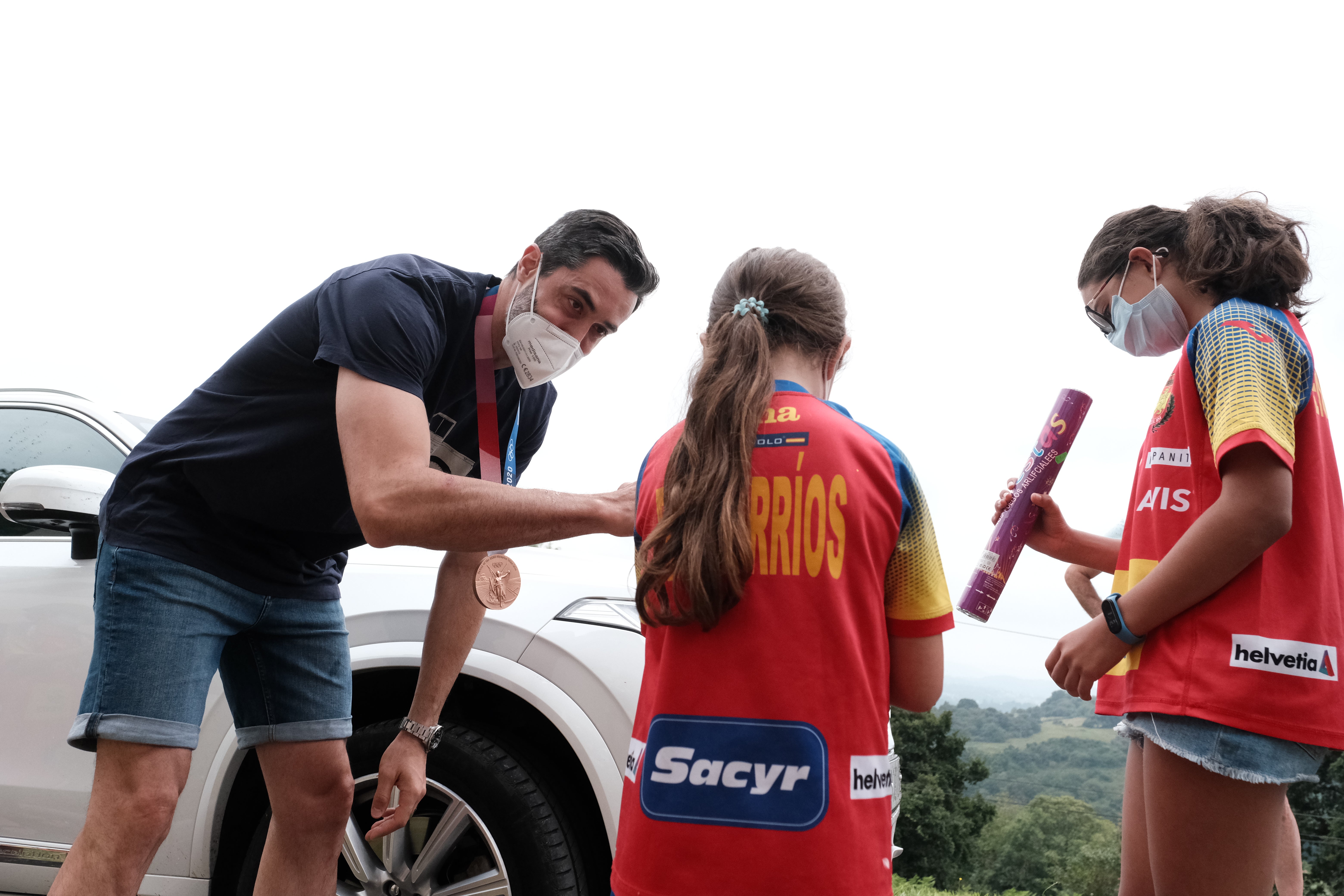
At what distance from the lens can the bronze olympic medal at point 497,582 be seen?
7.42ft

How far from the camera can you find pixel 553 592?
257 cm

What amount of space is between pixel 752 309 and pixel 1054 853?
17.0 feet

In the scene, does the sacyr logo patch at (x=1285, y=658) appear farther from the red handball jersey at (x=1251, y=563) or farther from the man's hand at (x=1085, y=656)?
the man's hand at (x=1085, y=656)

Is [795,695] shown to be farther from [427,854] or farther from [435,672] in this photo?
[427,854]

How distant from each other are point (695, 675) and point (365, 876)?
1.69 meters

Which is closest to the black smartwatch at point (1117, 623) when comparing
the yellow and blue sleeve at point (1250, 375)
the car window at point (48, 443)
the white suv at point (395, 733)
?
the yellow and blue sleeve at point (1250, 375)

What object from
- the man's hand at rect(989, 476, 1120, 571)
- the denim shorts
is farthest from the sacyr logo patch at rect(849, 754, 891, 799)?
the denim shorts

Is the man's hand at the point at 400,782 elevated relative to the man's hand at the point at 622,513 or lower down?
lower down

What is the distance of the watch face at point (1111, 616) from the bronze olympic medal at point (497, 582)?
4.62 feet

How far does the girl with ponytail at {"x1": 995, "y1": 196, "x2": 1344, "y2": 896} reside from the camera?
1.44 metres

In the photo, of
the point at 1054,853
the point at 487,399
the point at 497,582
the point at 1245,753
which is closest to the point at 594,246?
the point at 487,399

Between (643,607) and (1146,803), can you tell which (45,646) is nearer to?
(643,607)

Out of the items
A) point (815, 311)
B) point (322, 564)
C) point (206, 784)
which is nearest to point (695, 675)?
point (815, 311)

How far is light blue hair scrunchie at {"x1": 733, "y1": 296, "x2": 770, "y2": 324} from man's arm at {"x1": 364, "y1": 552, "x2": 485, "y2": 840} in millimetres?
1124
